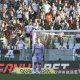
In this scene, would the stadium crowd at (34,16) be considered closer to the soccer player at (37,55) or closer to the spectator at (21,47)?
the spectator at (21,47)

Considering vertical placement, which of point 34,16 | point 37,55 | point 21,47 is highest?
point 34,16

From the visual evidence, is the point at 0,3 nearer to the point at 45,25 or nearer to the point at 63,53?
the point at 45,25

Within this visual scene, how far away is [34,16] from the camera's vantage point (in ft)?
74.7

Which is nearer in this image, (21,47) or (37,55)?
(37,55)

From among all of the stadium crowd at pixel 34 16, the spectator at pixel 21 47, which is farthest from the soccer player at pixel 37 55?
the stadium crowd at pixel 34 16

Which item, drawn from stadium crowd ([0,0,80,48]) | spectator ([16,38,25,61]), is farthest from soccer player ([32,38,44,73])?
stadium crowd ([0,0,80,48])

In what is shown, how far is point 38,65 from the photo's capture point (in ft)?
52.1

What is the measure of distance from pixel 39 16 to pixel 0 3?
2.98 m

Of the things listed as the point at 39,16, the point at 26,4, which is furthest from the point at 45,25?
the point at 26,4

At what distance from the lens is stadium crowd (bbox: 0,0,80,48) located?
21.0 m

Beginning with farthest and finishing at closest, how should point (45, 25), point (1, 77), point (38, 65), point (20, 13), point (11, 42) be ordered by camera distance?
1. point (20, 13)
2. point (45, 25)
3. point (11, 42)
4. point (38, 65)
5. point (1, 77)

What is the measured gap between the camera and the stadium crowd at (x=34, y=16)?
21.0 meters

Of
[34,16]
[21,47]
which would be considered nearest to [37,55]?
[21,47]

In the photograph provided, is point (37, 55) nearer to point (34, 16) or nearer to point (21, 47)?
point (21, 47)
